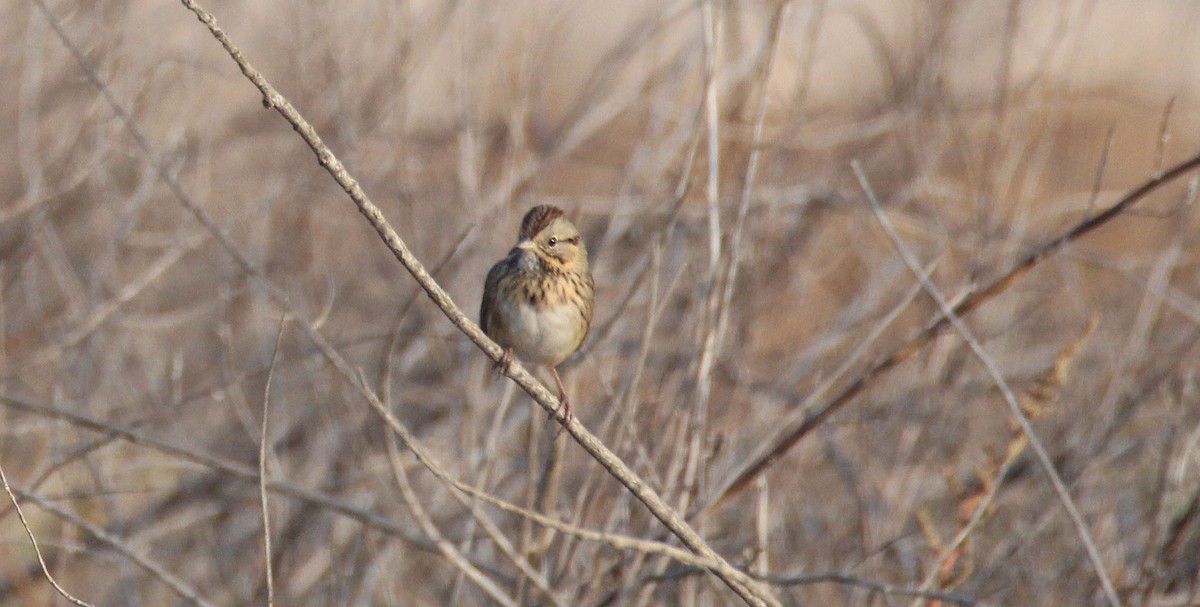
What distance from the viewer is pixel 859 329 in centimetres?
478

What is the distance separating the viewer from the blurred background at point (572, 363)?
3469 millimetres

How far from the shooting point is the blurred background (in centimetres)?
347

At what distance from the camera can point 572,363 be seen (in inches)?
154

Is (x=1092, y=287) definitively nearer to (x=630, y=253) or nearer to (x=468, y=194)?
(x=630, y=253)

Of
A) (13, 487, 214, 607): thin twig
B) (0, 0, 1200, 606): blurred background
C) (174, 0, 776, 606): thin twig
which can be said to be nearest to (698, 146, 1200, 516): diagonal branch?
(0, 0, 1200, 606): blurred background

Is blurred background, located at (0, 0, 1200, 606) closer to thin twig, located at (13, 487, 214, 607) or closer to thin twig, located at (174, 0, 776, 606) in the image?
thin twig, located at (13, 487, 214, 607)

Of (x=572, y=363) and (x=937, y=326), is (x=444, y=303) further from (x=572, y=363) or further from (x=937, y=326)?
(x=572, y=363)

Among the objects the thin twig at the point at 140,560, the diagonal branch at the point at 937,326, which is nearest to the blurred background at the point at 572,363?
the diagonal branch at the point at 937,326

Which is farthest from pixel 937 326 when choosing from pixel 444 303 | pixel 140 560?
pixel 140 560

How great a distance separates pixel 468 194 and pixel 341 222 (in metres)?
2.09

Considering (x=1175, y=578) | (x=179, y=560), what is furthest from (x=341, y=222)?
(x=1175, y=578)

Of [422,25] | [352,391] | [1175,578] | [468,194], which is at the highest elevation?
[422,25]

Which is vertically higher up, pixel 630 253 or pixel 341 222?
pixel 341 222

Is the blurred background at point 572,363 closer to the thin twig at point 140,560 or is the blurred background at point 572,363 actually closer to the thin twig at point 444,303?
the thin twig at point 140,560
